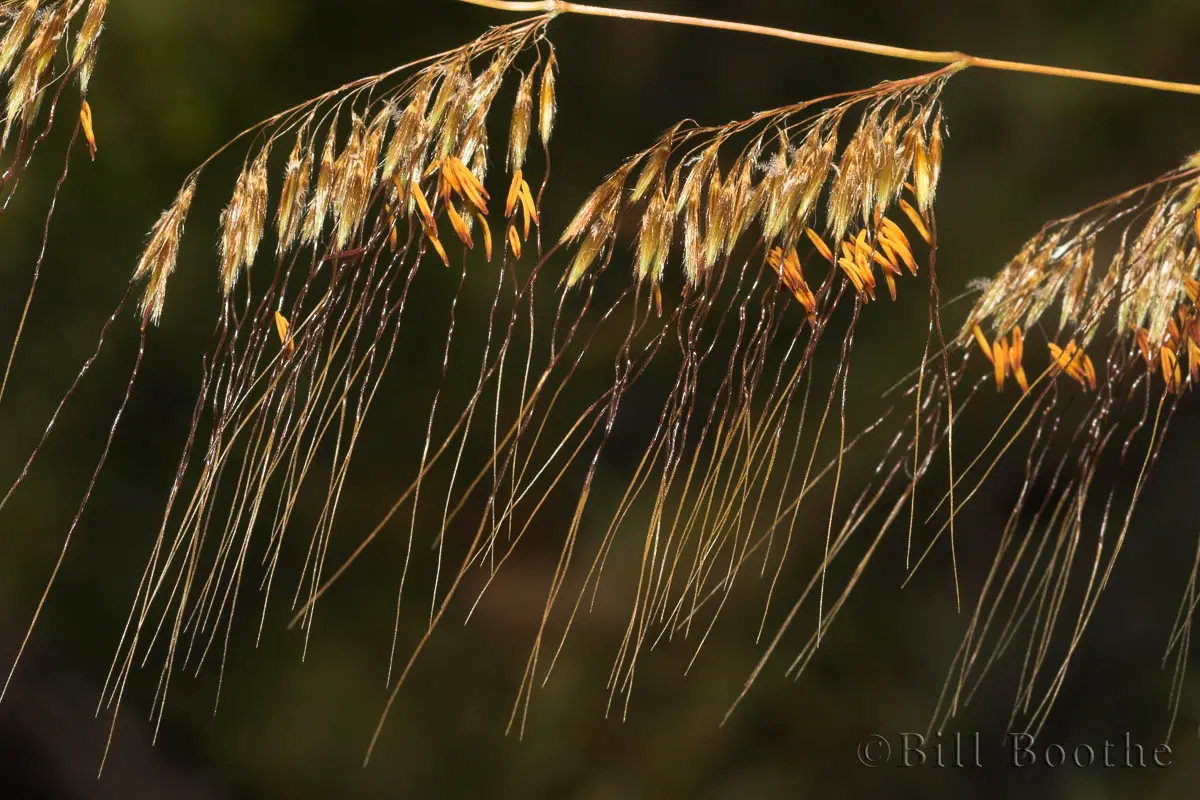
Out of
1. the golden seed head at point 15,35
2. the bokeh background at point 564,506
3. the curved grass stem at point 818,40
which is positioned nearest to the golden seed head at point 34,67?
the golden seed head at point 15,35

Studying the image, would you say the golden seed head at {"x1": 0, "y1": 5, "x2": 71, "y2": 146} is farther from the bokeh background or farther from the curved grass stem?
the bokeh background

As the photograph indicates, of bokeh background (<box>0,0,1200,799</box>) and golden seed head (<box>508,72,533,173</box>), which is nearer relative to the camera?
golden seed head (<box>508,72,533,173</box>)

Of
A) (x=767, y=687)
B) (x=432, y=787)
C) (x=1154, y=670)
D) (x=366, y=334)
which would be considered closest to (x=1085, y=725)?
(x=1154, y=670)

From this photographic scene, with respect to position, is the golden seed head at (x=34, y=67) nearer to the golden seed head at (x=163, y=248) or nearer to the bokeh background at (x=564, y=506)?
the golden seed head at (x=163, y=248)

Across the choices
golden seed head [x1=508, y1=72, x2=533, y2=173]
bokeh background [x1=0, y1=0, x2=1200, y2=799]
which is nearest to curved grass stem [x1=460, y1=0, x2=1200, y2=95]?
golden seed head [x1=508, y1=72, x2=533, y2=173]

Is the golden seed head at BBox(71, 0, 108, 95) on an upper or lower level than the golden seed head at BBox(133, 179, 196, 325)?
upper

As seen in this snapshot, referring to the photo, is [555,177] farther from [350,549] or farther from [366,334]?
[350,549]

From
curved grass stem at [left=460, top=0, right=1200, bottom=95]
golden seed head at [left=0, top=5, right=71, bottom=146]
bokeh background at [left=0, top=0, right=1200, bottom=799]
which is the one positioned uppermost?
golden seed head at [left=0, top=5, right=71, bottom=146]

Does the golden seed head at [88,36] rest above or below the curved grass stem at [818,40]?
above
